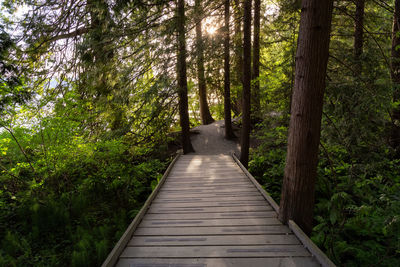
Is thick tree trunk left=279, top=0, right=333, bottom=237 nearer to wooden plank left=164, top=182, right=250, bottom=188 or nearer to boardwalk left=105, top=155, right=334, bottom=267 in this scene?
boardwalk left=105, top=155, right=334, bottom=267

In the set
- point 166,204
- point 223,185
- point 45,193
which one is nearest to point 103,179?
point 45,193

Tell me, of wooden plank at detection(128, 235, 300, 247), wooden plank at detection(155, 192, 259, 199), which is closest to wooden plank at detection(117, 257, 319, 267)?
wooden plank at detection(128, 235, 300, 247)

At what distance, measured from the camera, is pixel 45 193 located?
5902 mm

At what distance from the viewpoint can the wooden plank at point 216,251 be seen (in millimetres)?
2762

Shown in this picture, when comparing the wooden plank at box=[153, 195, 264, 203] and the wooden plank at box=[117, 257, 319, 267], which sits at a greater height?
the wooden plank at box=[117, 257, 319, 267]

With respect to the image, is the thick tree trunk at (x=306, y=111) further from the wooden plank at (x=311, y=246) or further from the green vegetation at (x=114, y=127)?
the green vegetation at (x=114, y=127)

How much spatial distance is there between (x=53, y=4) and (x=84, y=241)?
780 centimetres

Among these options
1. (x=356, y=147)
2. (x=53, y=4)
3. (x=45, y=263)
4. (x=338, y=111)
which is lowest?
(x=45, y=263)

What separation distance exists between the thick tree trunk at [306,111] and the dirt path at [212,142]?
295 inches

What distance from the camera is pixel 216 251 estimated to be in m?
2.85

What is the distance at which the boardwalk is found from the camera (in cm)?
270

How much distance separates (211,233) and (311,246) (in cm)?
133

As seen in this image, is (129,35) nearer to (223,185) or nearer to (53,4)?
(53,4)

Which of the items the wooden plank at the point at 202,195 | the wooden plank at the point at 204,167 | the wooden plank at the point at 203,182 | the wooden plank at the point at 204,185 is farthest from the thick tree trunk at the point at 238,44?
the wooden plank at the point at 202,195
